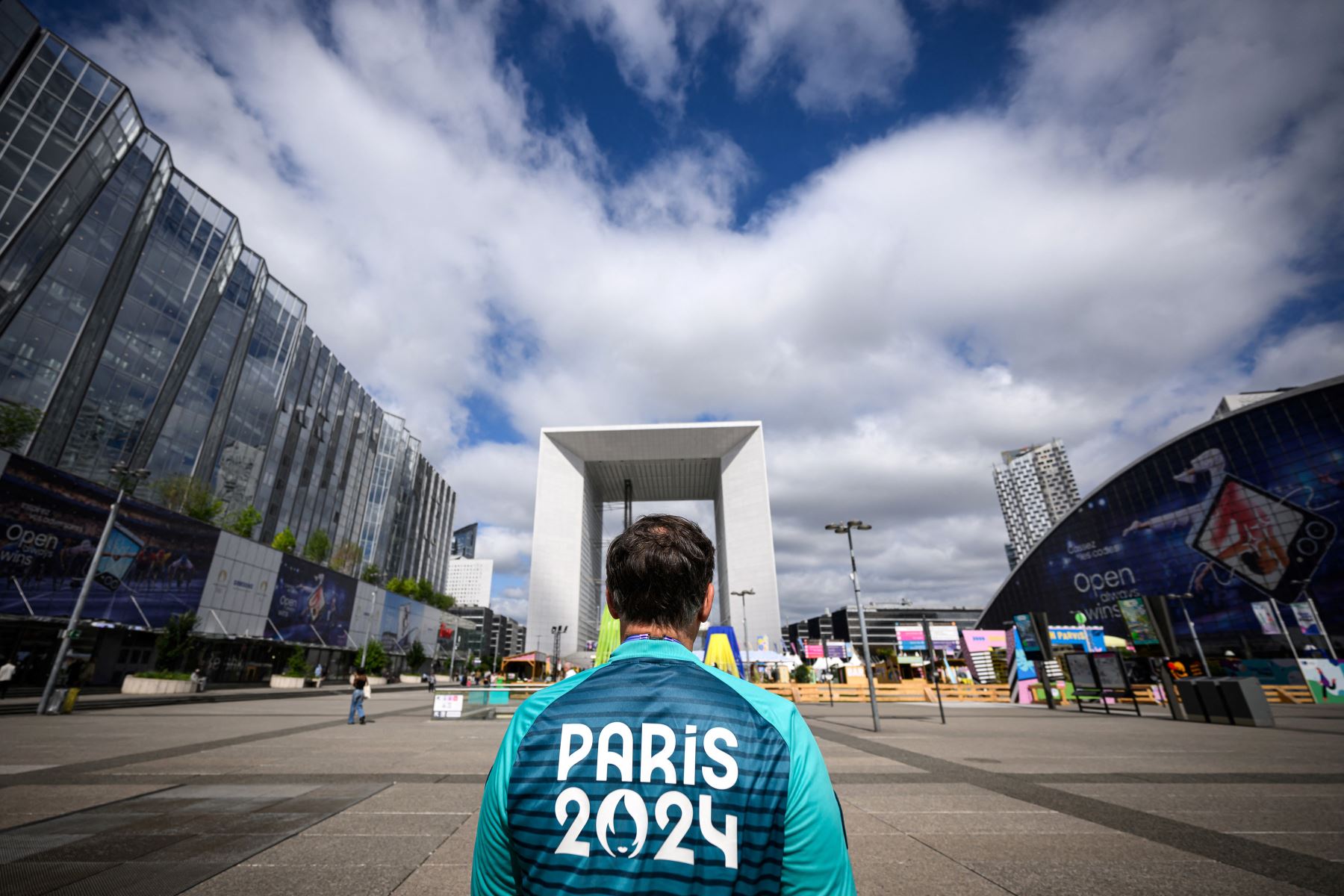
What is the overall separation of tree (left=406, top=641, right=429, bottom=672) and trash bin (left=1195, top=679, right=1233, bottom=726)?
7287 cm

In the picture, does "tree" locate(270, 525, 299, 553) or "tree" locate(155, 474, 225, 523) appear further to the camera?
"tree" locate(270, 525, 299, 553)

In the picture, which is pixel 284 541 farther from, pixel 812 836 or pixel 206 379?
pixel 812 836

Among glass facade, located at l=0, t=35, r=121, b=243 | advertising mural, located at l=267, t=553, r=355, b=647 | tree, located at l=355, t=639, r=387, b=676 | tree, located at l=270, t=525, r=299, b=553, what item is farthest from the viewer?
tree, located at l=355, t=639, r=387, b=676

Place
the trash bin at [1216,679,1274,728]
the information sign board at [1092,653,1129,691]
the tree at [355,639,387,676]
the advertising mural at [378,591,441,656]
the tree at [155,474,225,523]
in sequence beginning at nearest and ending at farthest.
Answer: the trash bin at [1216,679,1274,728] → the information sign board at [1092,653,1129,691] → the tree at [155,474,225,523] → the tree at [355,639,387,676] → the advertising mural at [378,591,441,656]

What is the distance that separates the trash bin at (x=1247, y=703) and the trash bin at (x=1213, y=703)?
173 mm

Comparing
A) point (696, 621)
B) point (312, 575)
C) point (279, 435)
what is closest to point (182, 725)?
point (696, 621)

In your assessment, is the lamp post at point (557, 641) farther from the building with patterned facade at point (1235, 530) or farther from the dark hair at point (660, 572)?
the dark hair at point (660, 572)

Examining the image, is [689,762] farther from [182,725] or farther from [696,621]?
[182,725]

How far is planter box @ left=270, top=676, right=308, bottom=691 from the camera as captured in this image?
4147cm

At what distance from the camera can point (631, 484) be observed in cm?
8894

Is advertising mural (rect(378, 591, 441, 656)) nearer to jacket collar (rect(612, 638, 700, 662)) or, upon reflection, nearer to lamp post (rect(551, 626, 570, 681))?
lamp post (rect(551, 626, 570, 681))

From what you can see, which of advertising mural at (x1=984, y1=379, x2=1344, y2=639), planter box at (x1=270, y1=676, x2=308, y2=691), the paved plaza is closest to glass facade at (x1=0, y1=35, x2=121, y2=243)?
planter box at (x1=270, y1=676, x2=308, y2=691)

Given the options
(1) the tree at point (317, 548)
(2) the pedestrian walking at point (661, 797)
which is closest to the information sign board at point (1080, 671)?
(2) the pedestrian walking at point (661, 797)

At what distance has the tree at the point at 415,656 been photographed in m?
68.9
